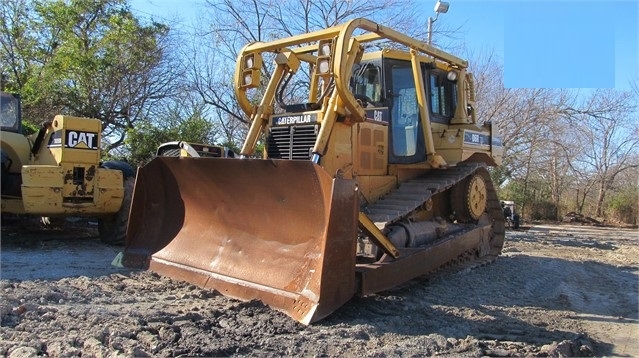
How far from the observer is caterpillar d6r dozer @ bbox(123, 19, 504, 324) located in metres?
5.16

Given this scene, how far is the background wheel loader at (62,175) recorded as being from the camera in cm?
841

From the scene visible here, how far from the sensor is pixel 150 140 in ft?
51.5

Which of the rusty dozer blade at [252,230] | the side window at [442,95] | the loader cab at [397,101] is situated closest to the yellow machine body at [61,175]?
the rusty dozer blade at [252,230]

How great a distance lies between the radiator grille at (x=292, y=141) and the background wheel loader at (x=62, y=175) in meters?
3.29

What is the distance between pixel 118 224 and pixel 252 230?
4360 millimetres

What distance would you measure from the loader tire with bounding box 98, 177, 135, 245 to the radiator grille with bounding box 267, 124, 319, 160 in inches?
137

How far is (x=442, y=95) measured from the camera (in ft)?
27.3

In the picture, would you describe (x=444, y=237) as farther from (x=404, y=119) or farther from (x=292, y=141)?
(x=292, y=141)

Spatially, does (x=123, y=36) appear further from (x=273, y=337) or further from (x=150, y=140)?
(x=273, y=337)

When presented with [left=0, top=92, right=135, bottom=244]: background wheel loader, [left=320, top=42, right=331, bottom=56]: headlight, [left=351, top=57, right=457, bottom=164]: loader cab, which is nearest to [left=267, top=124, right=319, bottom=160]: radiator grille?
[left=320, top=42, right=331, bottom=56]: headlight

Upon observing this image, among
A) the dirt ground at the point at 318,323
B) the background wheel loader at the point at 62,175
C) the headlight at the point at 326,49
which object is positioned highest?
the headlight at the point at 326,49

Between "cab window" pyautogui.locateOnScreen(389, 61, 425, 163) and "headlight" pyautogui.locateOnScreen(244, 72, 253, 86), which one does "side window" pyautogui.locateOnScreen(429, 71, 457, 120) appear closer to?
"cab window" pyautogui.locateOnScreen(389, 61, 425, 163)

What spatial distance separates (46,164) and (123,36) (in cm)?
924

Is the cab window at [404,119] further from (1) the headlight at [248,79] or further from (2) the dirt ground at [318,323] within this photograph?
(1) the headlight at [248,79]
